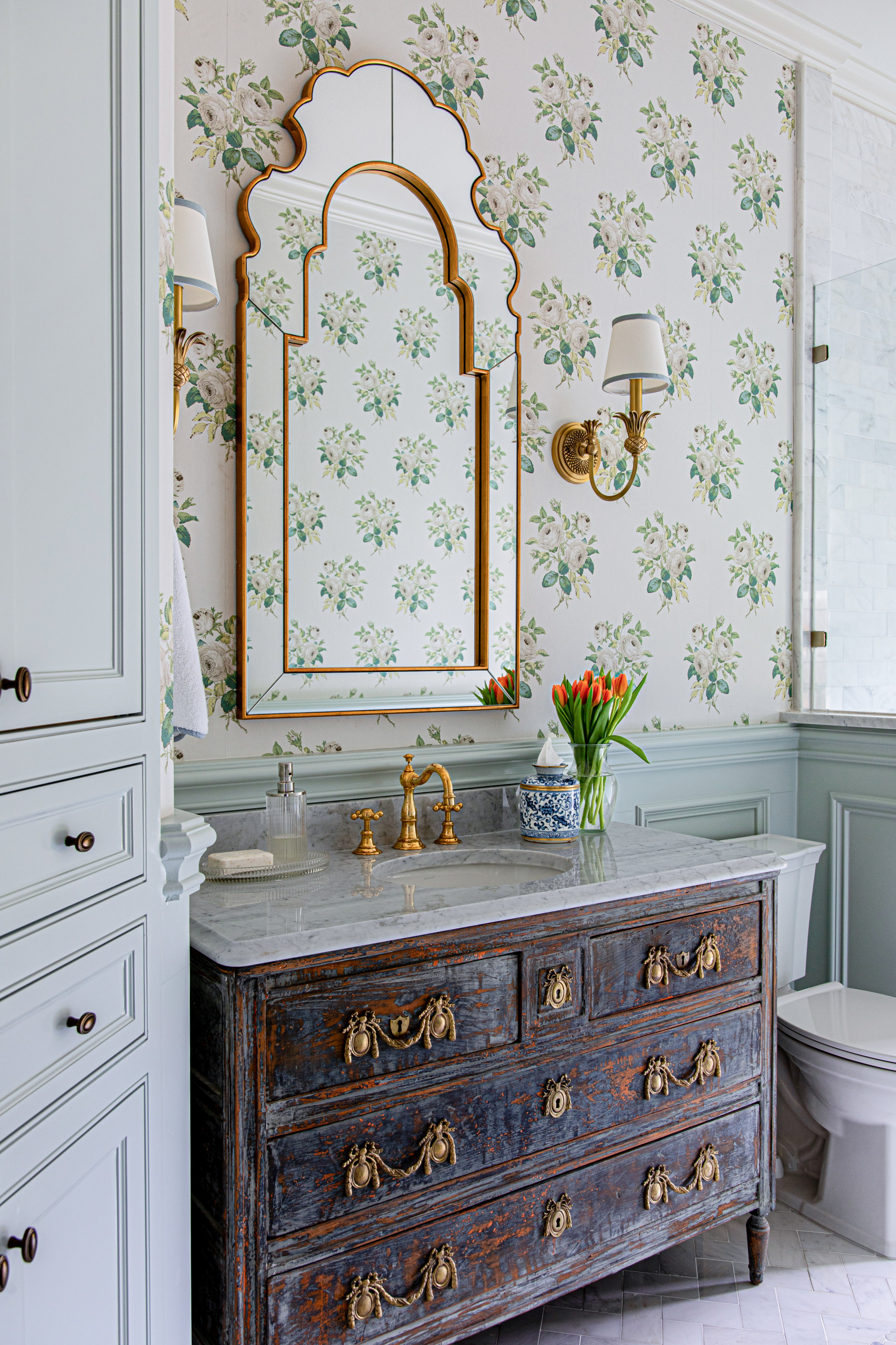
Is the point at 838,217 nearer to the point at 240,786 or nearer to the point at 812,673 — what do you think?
the point at 812,673

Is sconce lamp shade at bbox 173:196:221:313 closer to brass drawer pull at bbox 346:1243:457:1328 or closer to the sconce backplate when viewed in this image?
the sconce backplate

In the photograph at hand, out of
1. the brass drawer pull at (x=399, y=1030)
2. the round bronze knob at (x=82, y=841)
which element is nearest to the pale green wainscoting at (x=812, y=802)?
the brass drawer pull at (x=399, y=1030)

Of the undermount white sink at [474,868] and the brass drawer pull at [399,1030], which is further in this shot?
the undermount white sink at [474,868]

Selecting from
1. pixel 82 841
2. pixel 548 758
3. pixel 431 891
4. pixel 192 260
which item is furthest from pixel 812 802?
pixel 82 841

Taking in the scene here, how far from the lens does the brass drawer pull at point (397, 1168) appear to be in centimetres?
129

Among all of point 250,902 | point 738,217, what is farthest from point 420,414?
point 738,217

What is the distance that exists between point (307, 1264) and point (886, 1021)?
1530 mm

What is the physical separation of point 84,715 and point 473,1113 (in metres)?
0.86

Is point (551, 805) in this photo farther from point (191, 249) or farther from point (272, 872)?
point (191, 249)

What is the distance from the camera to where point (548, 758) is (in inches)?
76.2

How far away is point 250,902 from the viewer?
1441 mm

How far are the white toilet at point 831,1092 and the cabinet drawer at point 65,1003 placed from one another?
4.17ft

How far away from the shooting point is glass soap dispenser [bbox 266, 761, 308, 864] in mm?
1673

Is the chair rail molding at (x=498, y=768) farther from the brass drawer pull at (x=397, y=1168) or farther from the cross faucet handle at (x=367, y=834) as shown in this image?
the brass drawer pull at (x=397, y=1168)
